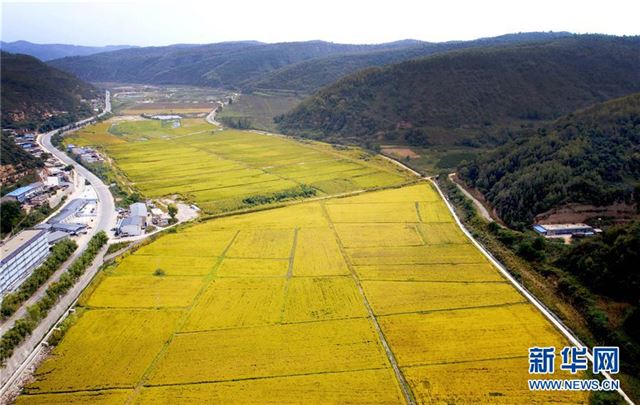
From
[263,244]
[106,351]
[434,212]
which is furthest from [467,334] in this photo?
[434,212]

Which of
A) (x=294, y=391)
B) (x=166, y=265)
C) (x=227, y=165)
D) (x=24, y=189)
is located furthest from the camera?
(x=227, y=165)

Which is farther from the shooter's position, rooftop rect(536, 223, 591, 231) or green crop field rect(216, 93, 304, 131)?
green crop field rect(216, 93, 304, 131)

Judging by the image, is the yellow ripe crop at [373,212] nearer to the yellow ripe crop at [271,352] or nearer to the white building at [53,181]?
the yellow ripe crop at [271,352]

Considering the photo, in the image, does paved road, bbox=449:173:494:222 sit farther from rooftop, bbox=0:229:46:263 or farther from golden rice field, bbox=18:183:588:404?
rooftop, bbox=0:229:46:263

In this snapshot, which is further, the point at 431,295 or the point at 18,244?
the point at 18,244

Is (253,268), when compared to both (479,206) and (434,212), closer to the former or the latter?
(434,212)

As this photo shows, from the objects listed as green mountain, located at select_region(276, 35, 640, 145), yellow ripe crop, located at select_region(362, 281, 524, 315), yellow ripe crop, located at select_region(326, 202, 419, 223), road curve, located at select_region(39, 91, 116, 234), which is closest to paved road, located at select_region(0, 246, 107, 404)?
road curve, located at select_region(39, 91, 116, 234)

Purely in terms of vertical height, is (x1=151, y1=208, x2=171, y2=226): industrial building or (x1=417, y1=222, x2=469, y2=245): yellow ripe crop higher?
(x1=151, y1=208, x2=171, y2=226): industrial building

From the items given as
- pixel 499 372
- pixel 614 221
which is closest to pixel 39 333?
pixel 499 372
